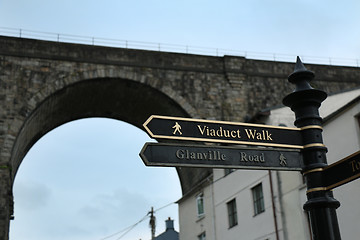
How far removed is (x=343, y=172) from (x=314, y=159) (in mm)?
390

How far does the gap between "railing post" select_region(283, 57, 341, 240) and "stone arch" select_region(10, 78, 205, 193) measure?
22.5 m

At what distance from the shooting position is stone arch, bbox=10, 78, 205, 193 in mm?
27953

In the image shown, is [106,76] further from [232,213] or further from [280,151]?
[280,151]

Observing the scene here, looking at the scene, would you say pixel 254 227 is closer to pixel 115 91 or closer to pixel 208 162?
pixel 115 91

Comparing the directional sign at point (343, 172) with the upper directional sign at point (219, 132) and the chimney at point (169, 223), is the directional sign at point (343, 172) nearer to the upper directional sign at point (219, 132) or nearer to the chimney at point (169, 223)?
the upper directional sign at point (219, 132)

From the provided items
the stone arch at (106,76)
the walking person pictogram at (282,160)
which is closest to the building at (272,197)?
the stone arch at (106,76)

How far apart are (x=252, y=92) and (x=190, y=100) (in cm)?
384

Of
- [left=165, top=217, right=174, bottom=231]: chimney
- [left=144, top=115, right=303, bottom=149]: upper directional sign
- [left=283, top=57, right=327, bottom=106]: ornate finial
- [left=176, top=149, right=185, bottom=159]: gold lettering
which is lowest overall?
[left=176, top=149, right=185, bottom=159]: gold lettering

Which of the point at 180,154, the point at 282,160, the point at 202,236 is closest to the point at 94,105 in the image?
the point at 202,236

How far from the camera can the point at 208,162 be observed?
218 inches

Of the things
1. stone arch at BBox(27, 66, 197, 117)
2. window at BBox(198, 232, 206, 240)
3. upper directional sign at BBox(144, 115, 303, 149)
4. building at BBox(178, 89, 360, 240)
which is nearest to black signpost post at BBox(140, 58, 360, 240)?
upper directional sign at BBox(144, 115, 303, 149)

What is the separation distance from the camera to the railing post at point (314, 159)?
17.7ft

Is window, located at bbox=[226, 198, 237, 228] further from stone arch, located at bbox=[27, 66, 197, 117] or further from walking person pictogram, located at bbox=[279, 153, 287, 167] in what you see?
walking person pictogram, located at bbox=[279, 153, 287, 167]

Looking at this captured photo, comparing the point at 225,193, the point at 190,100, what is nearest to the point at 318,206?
the point at 225,193
